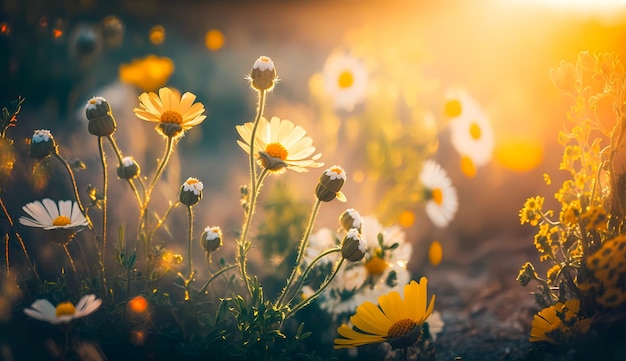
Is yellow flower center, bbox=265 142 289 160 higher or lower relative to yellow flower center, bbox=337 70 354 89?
lower

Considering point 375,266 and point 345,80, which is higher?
point 345,80

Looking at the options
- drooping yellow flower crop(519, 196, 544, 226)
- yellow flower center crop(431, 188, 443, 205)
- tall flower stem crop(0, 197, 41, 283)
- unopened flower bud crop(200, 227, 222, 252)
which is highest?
yellow flower center crop(431, 188, 443, 205)

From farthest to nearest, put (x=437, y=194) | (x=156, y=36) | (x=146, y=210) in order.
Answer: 1. (x=156, y=36)
2. (x=437, y=194)
3. (x=146, y=210)

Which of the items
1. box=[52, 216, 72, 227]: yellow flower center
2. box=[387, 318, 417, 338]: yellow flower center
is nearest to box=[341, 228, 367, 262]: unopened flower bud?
box=[387, 318, 417, 338]: yellow flower center

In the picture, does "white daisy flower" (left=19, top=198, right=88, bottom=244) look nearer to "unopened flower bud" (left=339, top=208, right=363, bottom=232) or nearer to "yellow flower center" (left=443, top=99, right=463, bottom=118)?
"unopened flower bud" (left=339, top=208, right=363, bottom=232)

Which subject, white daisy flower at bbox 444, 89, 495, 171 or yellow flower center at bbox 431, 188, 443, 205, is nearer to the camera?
yellow flower center at bbox 431, 188, 443, 205

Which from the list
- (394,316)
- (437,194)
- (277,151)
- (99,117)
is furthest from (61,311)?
(437,194)

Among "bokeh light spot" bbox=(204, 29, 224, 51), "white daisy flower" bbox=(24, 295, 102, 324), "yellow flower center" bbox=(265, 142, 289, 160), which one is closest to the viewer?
"white daisy flower" bbox=(24, 295, 102, 324)

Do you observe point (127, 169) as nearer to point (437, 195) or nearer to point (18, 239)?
point (18, 239)
